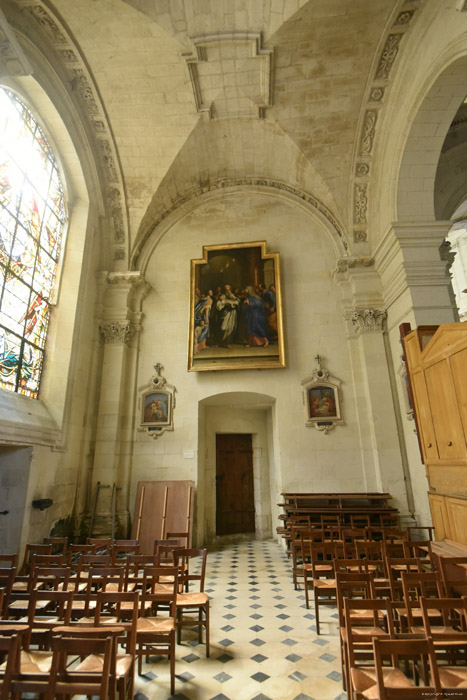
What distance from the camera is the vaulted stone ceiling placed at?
722 cm

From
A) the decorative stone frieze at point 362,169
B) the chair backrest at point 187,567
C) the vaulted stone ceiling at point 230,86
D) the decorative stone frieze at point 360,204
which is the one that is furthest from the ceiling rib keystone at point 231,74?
the chair backrest at point 187,567

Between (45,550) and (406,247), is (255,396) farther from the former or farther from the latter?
(45,550)

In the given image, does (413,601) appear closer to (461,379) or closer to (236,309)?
(461,379)

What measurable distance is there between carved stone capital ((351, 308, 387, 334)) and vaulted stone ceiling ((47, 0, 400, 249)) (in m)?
2.63

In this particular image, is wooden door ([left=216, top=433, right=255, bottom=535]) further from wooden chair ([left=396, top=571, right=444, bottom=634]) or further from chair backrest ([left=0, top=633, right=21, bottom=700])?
chair backrest ([left=0, top=633, right=21, bottom=700])

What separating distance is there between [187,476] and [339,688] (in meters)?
6.30

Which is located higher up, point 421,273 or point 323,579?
point 421,273

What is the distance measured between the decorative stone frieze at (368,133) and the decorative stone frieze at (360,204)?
0.81 meters

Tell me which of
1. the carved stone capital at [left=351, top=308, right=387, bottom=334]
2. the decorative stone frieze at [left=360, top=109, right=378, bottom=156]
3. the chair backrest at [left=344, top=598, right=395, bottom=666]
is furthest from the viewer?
the carved stone capital at [left=351, top=308, right=387, bottom=334]

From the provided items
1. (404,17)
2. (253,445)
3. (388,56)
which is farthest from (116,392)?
(404,17)

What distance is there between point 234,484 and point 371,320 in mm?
5856

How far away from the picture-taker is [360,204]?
32.9ft

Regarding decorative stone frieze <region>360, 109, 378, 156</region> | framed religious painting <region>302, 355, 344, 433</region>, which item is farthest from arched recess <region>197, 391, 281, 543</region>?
decorative stone frieze <region>360, 109, 378, 156</region>

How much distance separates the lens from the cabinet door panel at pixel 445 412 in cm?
500
